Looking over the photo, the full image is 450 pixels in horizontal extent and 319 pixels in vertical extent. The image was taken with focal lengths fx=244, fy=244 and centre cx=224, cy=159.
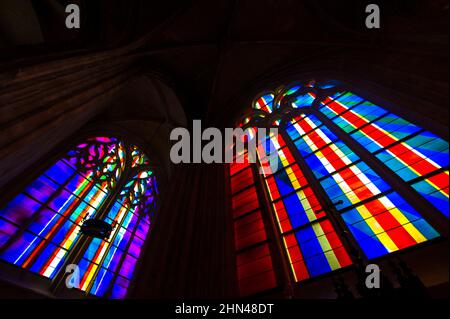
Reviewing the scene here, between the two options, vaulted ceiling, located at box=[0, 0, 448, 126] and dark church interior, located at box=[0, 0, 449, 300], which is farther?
vaulted ceiling, located at box=[0, 0, 448, 126]

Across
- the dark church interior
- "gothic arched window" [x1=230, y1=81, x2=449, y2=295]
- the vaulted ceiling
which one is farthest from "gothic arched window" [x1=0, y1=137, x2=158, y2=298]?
the vaulted ceiling

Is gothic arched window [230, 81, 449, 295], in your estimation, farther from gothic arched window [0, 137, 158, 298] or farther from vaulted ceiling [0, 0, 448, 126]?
gothic arched window [0, 137, 158, 298]

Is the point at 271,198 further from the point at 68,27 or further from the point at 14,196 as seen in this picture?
the point at 68,27

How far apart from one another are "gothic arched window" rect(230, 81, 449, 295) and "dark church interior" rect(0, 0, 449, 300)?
1.0 inches

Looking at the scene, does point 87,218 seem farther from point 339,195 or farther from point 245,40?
point 245,40

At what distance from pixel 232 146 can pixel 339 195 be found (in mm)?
4030

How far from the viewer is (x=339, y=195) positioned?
4.18m

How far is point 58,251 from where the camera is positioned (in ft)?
19.8

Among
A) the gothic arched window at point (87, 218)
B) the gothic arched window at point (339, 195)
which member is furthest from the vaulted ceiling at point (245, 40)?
the gothic arched window at point (87, 218)

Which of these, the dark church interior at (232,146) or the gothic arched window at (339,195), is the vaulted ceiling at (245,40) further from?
the gothic arched window at (339,195)

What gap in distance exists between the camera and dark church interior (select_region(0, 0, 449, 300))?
332 centimetres

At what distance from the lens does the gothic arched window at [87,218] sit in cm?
559

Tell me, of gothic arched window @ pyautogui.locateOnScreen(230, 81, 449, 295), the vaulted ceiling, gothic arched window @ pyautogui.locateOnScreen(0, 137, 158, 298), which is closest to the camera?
gothic arched window @ pyautogui.locateOnScreen(230, 81, 449, 295)
